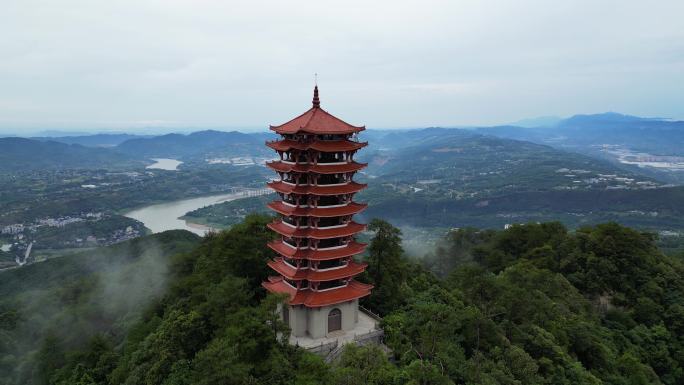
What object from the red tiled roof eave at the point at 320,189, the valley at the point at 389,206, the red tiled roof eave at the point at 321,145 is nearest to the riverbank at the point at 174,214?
the valley at the point at 389,206

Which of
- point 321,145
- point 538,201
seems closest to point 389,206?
point 538,201

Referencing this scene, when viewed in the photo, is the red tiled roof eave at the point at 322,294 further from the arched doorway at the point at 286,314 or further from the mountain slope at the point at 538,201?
the mountain slope at the point at 538,201

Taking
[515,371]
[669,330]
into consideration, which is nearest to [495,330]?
[515,371]

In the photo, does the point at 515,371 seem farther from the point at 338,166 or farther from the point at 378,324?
the point at 338,166

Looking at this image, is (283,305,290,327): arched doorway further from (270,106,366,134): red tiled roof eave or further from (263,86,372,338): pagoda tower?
(270,106,366,134): red tiled roof eave

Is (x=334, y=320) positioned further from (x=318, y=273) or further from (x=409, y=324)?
(x=409, y=324)

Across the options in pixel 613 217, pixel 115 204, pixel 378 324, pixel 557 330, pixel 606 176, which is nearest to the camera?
pixel 378 324
